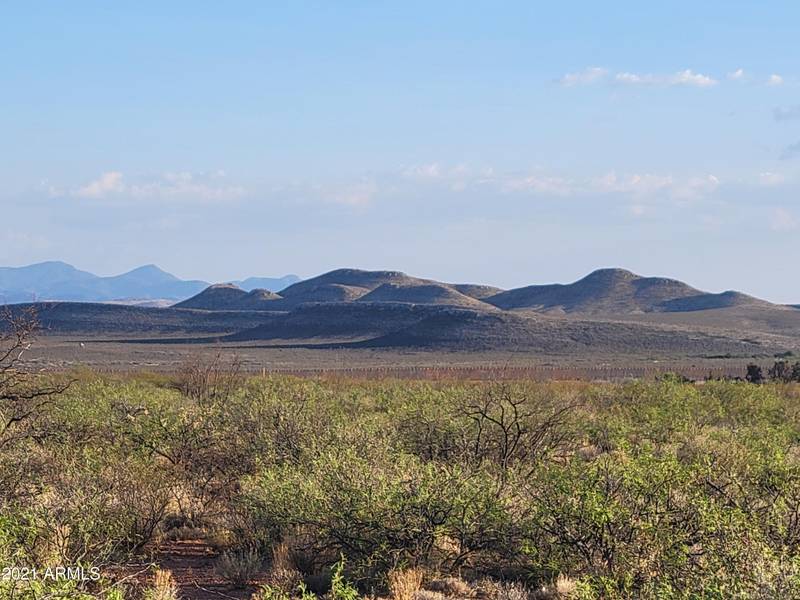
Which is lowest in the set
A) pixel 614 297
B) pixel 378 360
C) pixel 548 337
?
pixel 378 360

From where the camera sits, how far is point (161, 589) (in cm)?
875

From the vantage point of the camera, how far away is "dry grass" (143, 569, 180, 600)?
8.17 m

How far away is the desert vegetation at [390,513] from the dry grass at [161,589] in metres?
0.03

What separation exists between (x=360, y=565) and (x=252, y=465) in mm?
5078

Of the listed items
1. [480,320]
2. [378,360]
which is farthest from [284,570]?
[480,320]

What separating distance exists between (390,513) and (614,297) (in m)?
139

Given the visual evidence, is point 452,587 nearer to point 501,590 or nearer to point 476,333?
point 501,590

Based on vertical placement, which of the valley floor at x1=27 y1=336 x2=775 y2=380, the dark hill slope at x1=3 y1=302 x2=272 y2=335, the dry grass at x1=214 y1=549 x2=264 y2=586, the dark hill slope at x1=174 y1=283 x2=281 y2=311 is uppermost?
the dark hill slope at x1=174 y1=283 x2=281 y2=311

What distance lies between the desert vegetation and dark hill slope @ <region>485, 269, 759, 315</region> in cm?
12096

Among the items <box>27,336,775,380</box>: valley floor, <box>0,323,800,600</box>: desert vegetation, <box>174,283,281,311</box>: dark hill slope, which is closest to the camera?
<box>0,323,800,600</box>: desert vegetation

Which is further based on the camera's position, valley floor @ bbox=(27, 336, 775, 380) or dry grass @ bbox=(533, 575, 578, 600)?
valley floor @ bbox=(27, 336, 775, 380)

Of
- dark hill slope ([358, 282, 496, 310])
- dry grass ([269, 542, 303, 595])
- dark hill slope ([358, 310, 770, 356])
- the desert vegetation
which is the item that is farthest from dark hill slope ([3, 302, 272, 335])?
dry grass ([269, 542, 303, 595])

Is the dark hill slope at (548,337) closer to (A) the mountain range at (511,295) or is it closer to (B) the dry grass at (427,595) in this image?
(A) the mountain range at (511,295)

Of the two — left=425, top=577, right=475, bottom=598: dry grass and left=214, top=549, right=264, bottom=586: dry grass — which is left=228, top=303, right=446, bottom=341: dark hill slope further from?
left=425, top=577, right=475, bottom=598: dry grass
